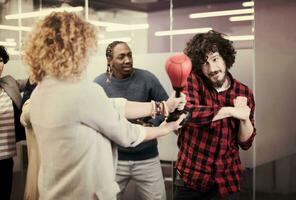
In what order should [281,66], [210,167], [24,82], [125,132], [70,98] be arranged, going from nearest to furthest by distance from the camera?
[70,98]
[125,132]
[210,167]
[281,66]
[24,82]

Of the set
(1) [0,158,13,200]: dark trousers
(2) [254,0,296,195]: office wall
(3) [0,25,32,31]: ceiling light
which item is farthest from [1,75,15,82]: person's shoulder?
(2) [254,0,296,195]: office wall

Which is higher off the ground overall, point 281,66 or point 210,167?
point 281,66

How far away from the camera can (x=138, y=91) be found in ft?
9.50

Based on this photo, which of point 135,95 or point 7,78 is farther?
point 7,78

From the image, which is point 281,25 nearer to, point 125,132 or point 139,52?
point 139,52

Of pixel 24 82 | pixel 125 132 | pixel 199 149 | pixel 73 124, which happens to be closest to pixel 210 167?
pixel 199 149

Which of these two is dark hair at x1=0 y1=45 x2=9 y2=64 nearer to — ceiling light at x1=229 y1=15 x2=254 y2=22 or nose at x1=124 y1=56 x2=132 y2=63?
nose at x1=124 y1=56 x2=132 y2=63

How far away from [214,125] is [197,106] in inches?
5.6

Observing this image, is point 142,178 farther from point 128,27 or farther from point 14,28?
point 14,28

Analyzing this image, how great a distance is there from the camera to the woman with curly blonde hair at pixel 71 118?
1951 mm

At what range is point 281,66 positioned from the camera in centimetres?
271

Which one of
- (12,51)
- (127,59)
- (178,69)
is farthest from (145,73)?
(12,51)

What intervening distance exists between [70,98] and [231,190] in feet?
3.73

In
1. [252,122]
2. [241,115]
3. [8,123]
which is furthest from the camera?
[8,123]
